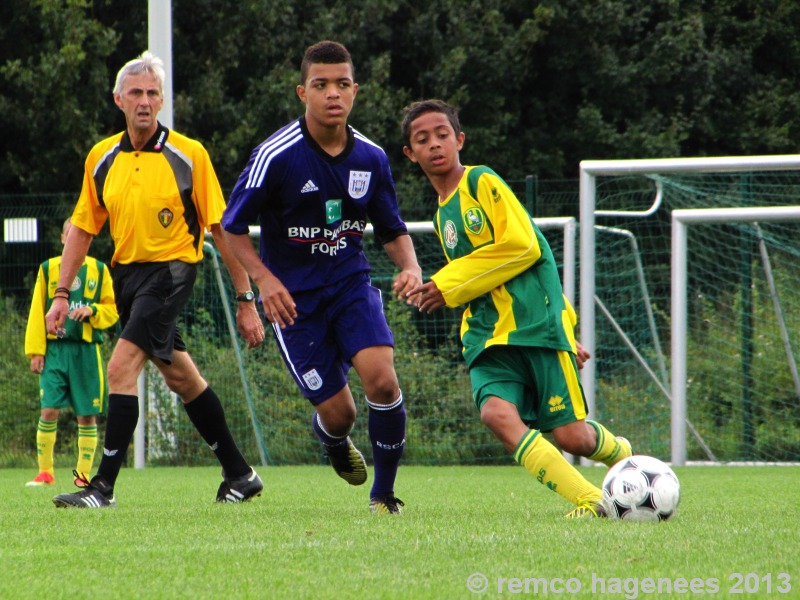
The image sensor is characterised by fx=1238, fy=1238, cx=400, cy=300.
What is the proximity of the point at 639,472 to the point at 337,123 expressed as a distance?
6.55 feet

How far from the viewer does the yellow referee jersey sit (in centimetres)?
609

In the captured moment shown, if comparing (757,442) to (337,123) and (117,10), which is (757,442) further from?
(117,10)

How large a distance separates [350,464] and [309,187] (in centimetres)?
143

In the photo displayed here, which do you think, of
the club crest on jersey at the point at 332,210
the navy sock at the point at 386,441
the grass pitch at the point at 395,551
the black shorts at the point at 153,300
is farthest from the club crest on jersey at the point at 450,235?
the black shorts at the point at 153,300

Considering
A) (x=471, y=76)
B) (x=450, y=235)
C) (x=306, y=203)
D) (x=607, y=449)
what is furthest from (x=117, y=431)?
(x=471, y=76)

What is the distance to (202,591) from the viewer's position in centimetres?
324

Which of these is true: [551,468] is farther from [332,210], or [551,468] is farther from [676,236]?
[676,236]

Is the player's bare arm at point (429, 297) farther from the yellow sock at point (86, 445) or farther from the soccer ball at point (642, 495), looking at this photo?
the yellow sock at point (86, 445)

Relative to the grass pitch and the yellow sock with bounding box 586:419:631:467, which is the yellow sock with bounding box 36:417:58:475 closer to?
the grass pitch

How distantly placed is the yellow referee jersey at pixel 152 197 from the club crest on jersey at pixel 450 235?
4.11 feet

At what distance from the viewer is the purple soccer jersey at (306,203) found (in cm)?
547

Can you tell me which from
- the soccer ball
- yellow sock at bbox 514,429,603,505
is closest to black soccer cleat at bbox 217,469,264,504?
yellow sock at bbox 514,429,603,505

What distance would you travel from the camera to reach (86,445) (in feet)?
30.8

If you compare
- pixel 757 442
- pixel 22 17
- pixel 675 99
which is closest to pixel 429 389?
pixel 757 442
